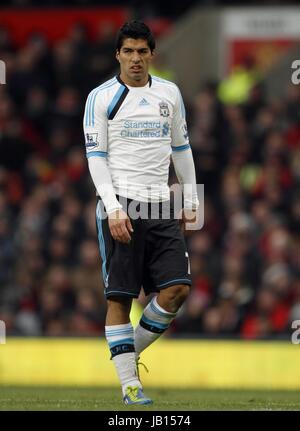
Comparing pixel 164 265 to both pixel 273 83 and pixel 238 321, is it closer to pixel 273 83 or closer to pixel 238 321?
pixel 238 321

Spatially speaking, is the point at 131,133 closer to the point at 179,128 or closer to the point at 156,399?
the point at 179,128

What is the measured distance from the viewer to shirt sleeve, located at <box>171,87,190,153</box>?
9.83 m

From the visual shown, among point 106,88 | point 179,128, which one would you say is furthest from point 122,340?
point 106,88

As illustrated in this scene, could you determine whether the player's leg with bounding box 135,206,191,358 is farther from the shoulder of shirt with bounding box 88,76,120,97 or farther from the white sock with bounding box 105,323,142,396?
the shoulder of shirt with bounding box 88,76,120,97

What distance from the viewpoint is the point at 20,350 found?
1456 cm

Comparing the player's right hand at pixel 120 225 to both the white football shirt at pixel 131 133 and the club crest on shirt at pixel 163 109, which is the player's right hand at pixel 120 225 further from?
the club crest on shirt at pixel 163 109

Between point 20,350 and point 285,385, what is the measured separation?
2672 millimetres

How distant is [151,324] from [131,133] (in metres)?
1.30

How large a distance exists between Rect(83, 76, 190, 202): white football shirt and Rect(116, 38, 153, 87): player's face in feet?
0.18

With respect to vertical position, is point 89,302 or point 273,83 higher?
point 273,83

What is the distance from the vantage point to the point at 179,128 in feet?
32.4

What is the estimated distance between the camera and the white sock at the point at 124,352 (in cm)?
955
